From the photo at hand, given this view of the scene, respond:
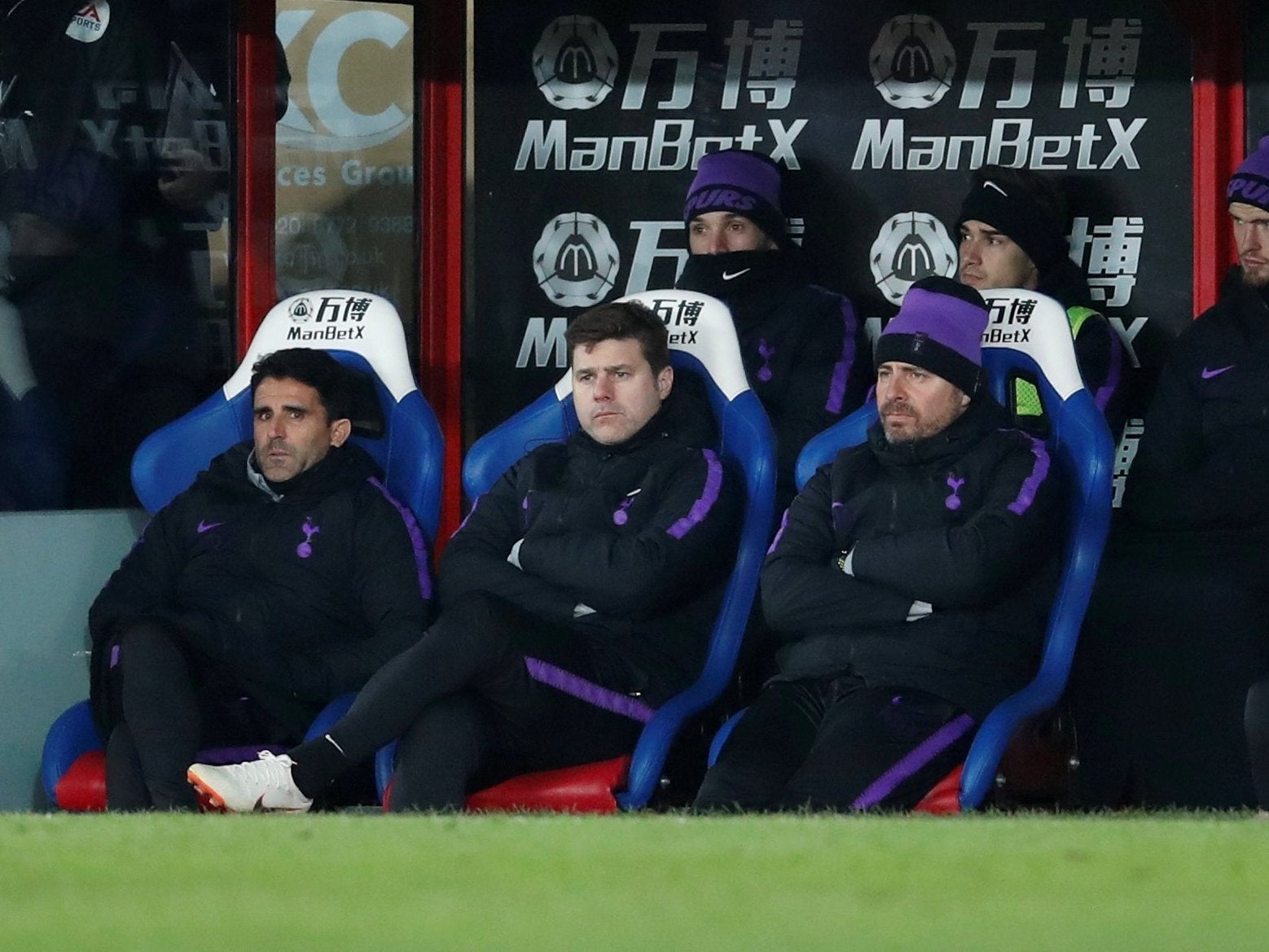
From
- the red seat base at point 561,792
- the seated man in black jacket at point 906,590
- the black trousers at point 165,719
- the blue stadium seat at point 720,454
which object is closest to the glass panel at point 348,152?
the blue stadium seat at point 720,454

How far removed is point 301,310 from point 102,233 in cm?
59

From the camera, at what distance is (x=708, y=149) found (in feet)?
22.1

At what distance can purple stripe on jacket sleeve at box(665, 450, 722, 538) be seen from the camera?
5238 millimetres

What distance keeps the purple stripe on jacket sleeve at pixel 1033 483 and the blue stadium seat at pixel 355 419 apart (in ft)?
4.86

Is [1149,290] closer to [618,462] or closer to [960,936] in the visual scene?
[618,462]

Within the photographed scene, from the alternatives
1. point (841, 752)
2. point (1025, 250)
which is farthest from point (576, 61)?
point (841, 752)

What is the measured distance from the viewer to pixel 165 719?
5129 mm

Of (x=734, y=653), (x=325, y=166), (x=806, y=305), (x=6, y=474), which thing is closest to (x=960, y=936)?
(x=734, y=653)

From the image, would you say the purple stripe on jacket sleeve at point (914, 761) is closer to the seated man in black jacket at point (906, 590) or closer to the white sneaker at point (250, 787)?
the seated man in black jacket at point (906, 590)

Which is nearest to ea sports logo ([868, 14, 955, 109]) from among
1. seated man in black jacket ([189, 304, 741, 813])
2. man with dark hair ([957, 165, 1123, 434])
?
man with dark hair ([957, 165, 1123, 434])

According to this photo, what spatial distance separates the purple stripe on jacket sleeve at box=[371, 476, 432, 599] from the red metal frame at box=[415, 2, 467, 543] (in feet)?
3.90

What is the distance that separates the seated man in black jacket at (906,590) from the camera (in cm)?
478

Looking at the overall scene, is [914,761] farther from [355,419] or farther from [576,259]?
[576,259]

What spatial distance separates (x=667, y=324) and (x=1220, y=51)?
1.83 m
